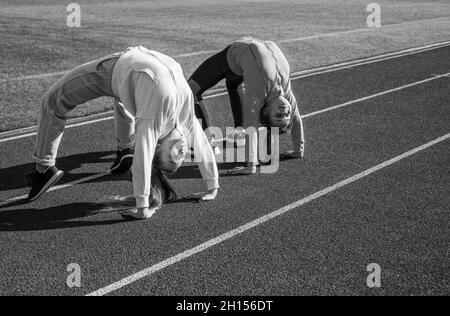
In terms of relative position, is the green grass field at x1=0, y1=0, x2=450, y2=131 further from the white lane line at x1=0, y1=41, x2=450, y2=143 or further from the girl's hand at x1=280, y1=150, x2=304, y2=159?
the girl's hand at x1=280, y1=150, x2=304, y2=159

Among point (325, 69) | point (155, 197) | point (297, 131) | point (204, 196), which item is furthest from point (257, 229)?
point (325, 69)

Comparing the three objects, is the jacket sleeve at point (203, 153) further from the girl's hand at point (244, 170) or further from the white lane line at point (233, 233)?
the girl's hand at point (244, 170)

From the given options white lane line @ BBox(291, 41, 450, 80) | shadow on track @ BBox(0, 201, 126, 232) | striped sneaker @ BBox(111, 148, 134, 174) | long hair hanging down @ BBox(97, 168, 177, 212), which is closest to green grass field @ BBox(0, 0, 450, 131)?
white lane line @ BBox(291, 41, 450, 80)

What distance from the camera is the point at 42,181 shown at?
6652 mm

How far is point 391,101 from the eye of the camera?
1194cm

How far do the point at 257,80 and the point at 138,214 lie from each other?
7.03ft

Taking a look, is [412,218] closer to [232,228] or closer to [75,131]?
[232,228]

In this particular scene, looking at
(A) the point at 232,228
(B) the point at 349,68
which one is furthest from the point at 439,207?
(B) the point at 349,68

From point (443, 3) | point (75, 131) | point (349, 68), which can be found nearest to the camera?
point (75, 131)

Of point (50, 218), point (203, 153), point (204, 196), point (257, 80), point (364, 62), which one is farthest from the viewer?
point (364, 62)

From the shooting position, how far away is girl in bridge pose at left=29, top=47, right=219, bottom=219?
5.56 metres

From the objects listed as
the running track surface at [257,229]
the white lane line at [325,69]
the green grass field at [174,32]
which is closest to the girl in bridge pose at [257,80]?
the running track surface at [257,229]

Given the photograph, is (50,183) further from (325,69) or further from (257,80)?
(325,69)
